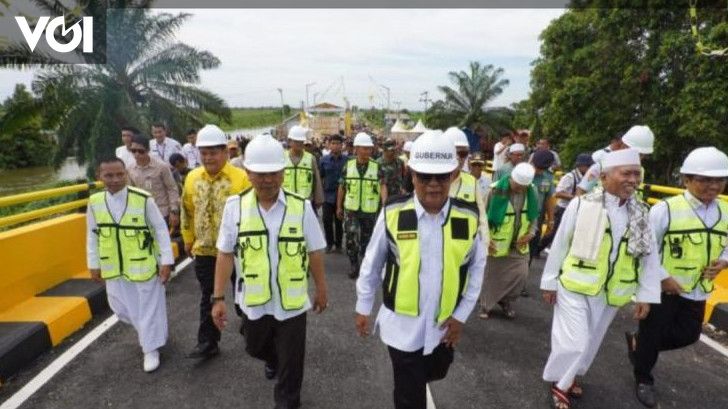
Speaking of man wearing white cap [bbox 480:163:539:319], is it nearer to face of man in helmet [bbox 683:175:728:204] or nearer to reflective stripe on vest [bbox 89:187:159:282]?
face of man in helmet [bbox 683:175:728:204]

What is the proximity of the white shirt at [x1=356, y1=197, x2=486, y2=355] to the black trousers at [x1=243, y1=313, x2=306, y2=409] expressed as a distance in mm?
620

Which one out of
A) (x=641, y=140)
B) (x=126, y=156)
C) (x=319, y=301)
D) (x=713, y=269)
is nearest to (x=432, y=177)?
(x=319, y=301)

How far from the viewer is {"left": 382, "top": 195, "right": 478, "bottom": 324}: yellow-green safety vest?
8.21 ft

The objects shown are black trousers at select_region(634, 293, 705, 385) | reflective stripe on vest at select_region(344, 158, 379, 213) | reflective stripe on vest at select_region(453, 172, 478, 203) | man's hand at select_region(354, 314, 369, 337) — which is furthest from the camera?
reflective stripe on vest at select_region(344, 158, 379, 213)

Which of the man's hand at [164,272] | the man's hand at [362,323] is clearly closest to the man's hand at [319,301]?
the man's hand at [362,323]

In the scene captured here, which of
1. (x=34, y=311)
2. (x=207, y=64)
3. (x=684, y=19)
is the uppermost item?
(x=684, y=19)

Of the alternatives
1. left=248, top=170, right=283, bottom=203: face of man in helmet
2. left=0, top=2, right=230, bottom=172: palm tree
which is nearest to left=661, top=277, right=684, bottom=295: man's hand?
left=248, top=170, right=283, bottom=203: face of man in helmet

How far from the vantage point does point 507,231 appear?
488cm

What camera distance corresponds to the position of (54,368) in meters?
3.79

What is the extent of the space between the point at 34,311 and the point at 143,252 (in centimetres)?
145

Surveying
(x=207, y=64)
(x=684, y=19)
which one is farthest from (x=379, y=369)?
(x=684, y=19)

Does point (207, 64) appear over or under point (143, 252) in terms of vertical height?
over

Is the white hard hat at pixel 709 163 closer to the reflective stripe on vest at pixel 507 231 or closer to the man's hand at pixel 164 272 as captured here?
the reflective stripe on vest at pixel 507 231

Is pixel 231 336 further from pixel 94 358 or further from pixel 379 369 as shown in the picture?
pixel 379 369
